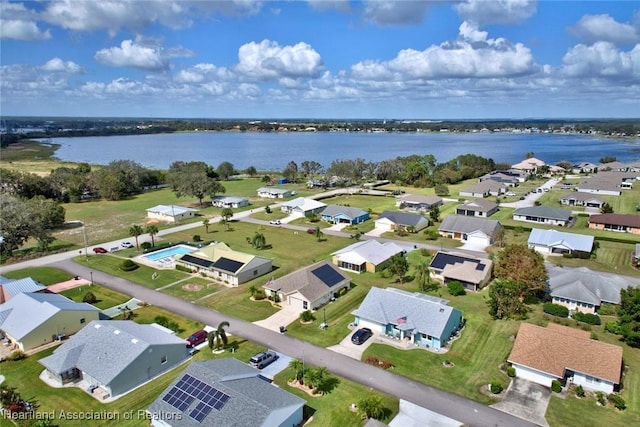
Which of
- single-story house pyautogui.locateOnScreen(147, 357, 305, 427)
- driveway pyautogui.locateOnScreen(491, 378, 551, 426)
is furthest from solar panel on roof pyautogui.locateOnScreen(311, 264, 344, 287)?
driveway pyautogui.locateOnScreen(491, 378, 551, 426)

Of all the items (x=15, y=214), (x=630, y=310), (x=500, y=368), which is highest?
(x=15, y=214)

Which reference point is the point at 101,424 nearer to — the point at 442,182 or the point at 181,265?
the point at 181,265

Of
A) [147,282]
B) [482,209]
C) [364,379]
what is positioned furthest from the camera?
[482,209]

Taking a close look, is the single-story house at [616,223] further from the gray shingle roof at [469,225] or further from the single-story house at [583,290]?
the single-story house at [583,290]

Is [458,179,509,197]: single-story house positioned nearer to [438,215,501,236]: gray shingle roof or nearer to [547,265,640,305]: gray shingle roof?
[438,215,501,236]: gray shingle roof

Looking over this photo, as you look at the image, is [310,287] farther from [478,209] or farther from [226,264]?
[478,209]

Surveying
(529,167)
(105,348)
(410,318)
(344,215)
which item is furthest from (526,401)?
(529,167)

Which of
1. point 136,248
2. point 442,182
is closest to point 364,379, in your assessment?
point 136,248

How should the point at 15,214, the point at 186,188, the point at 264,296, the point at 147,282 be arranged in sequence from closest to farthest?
the point at 264,296, the point at 147,282, the point at 15,214, the point at 186,188
